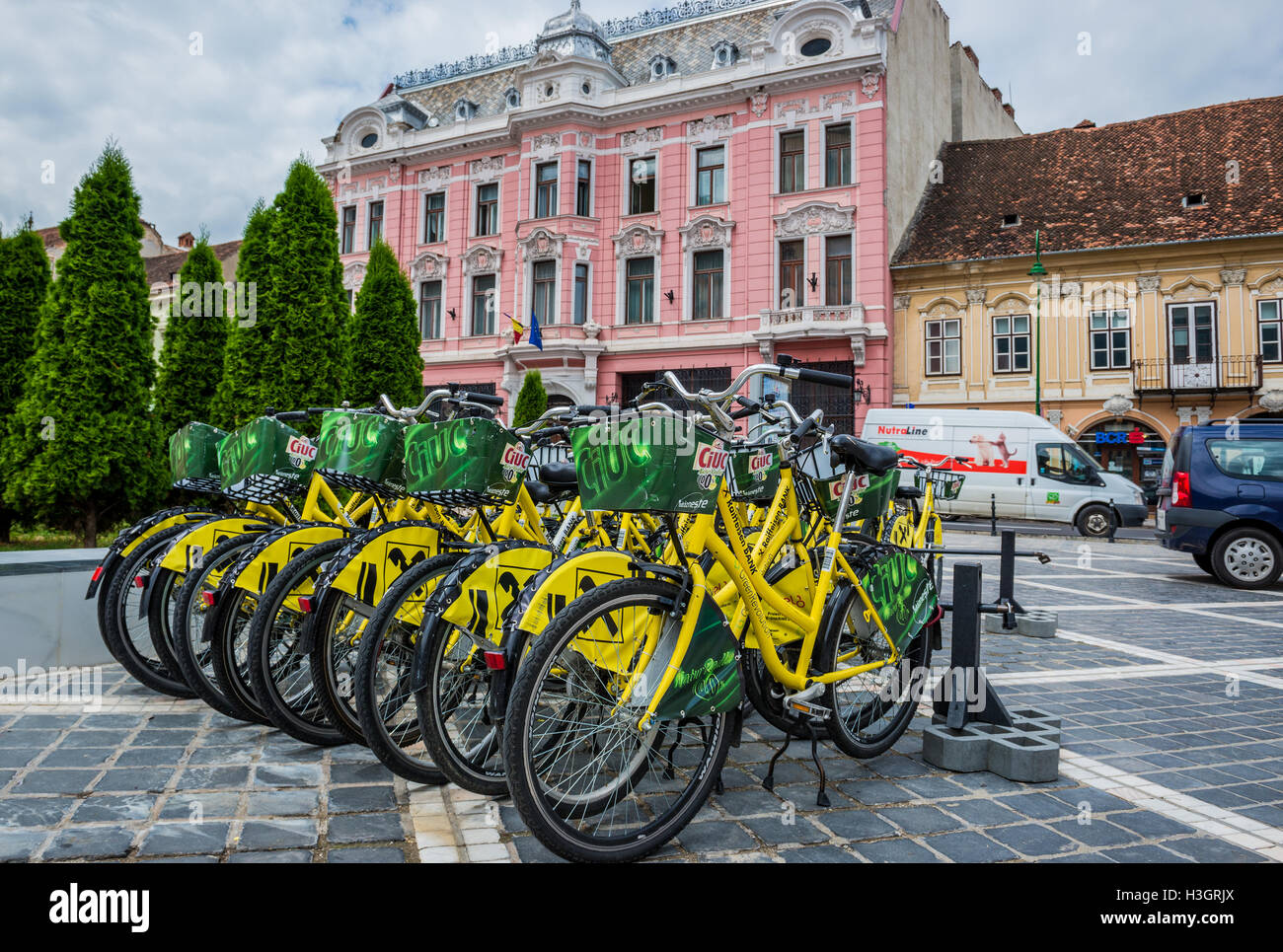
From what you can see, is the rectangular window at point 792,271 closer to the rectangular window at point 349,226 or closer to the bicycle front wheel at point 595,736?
the rectangular window at point 349,226

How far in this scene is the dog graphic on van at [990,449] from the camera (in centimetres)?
1864

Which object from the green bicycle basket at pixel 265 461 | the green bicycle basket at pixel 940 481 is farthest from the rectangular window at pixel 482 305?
the green bicycle basket at pixel 265 461

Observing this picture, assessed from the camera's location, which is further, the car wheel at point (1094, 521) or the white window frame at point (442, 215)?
the white window frame at point (442, 215)

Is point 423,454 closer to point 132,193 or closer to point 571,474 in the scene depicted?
point 571,474

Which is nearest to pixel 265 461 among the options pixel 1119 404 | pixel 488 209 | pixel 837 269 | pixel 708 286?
pixel 837 269

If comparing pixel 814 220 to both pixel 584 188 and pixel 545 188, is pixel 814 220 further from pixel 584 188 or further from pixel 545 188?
pixel 545 188

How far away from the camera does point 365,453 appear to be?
142 inches

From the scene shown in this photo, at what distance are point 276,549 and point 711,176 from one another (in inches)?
892

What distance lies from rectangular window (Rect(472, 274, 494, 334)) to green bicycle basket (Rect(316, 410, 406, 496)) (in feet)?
76.5

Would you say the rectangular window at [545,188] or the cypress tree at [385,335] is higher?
the rectangular window at [545,188]

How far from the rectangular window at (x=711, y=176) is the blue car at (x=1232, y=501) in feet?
53.0

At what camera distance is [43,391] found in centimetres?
726

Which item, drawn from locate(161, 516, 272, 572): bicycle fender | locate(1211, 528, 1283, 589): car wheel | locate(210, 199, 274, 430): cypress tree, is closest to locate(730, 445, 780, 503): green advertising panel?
locate(161, 516, 272, 572): bicycle fender
